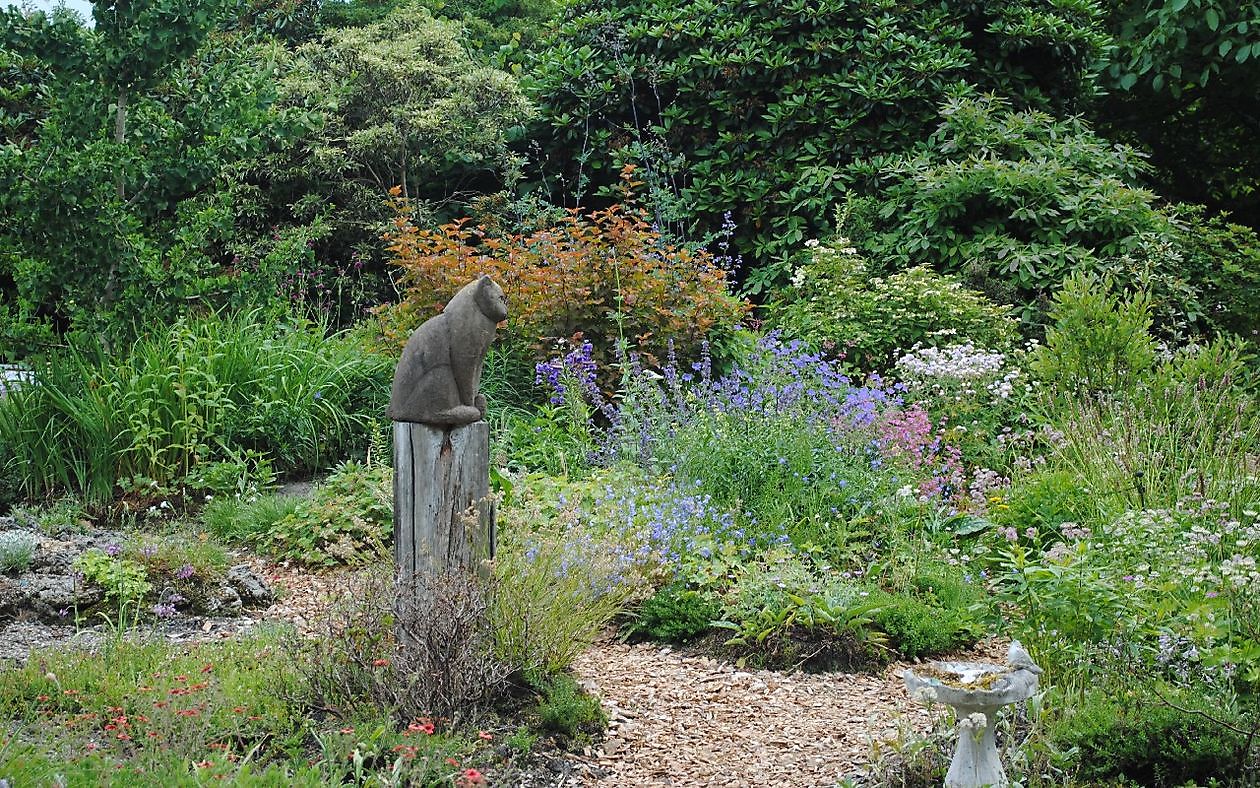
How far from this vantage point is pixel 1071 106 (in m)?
12.3

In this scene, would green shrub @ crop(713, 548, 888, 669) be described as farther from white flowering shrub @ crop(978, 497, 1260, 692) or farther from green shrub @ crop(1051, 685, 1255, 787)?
green shrub @ crop(1051, 685, 1255, 787)

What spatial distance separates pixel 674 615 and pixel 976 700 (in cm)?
207

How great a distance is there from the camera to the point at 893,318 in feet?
29.7

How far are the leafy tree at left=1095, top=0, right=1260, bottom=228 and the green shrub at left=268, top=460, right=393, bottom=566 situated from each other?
9.42 metres

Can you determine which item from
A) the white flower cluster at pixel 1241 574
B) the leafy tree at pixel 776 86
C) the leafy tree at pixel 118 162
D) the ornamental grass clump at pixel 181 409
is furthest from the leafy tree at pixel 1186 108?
the white flower cluster at pixel 1241 574

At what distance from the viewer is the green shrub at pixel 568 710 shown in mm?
4105

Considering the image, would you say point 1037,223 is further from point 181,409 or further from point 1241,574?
point 181,409

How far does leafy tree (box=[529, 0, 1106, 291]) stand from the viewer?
11211mm

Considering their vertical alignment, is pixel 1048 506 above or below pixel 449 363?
below

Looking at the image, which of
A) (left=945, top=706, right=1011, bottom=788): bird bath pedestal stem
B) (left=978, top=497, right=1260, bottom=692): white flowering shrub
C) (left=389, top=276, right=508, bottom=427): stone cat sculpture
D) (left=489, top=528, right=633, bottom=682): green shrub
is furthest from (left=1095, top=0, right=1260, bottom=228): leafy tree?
(left=945, top=706, right=1011, bottom=788): bird bath pedestal stem

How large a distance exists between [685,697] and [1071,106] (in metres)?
9.83

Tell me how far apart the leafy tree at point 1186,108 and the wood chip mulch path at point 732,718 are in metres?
9.06

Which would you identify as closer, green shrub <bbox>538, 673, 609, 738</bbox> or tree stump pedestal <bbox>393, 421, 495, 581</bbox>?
green shrub <bbox>538, 673, 609, 738</bbox>

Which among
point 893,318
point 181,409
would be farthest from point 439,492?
point 893,318
